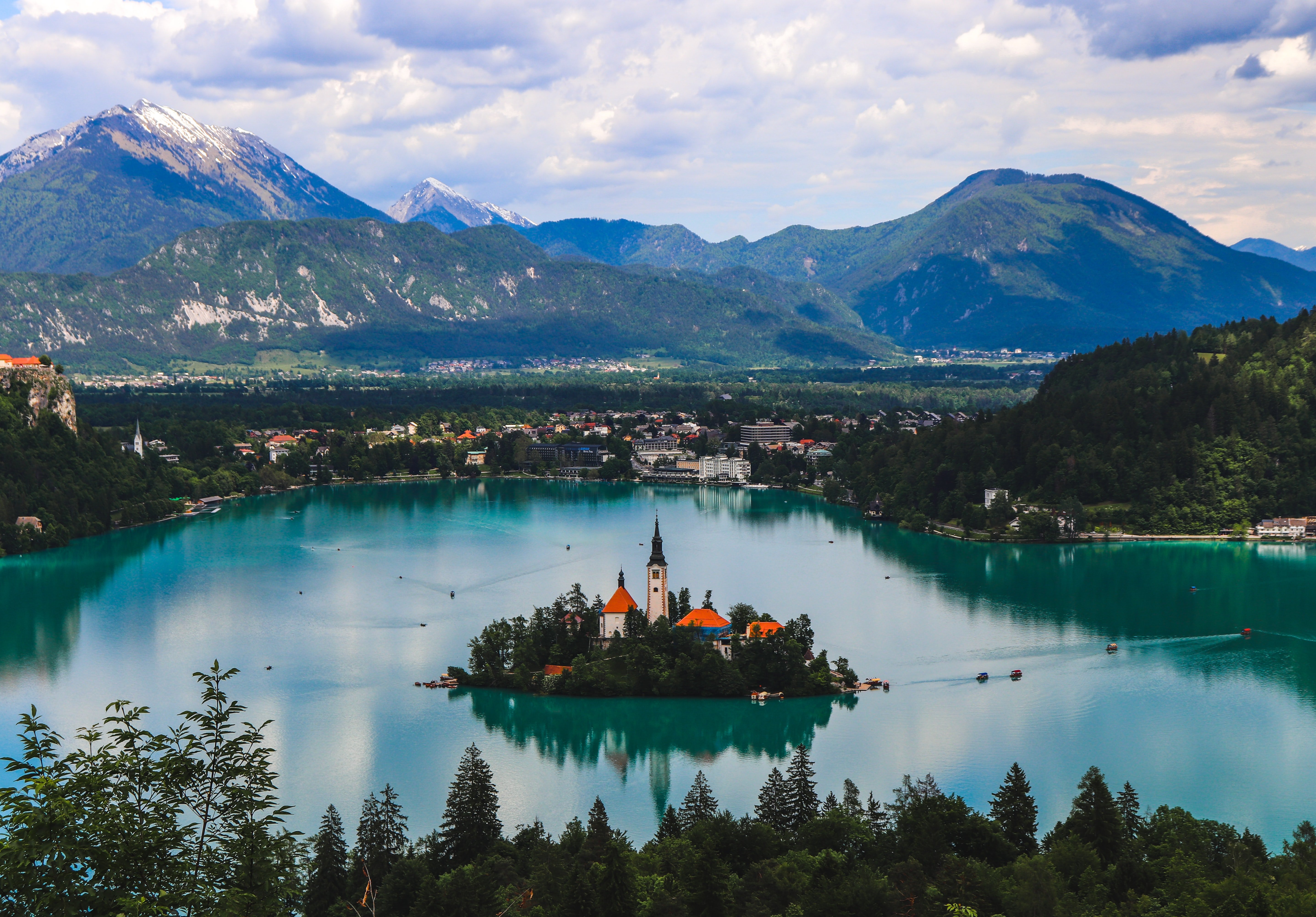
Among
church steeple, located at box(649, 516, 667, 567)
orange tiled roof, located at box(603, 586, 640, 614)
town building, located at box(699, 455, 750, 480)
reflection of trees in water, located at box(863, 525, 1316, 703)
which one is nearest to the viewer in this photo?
orange tiled roof, located at box(603, 586, 640, 614)

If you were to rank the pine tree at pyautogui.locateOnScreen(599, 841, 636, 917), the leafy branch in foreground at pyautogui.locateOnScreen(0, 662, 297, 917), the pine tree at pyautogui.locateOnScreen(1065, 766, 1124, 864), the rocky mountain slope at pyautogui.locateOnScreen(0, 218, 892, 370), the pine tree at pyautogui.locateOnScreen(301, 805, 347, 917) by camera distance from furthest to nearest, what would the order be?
the rocky mountain slope at pyautogui.locateOnScreen(0, 218, 892, 370) < the pine tree at pyautogui.locateOnScreen(1065, 766, 1124, 864) < the pine tree at pyautogui.locateOnScreen(301, 805, 347, 917) < the pine tree at pyautogui.locateOnScreen(599, 841, 636, 917) < the leafy branch in foreground at pyautogui.locateOnScreen(0, 662, 297, 917)

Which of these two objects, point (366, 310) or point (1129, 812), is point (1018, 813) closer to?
point (1129, 812)

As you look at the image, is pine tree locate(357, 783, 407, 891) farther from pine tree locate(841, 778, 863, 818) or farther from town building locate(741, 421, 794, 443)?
town building locate(741, 421, 794, 443)

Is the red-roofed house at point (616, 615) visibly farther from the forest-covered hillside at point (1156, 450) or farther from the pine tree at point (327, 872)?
the forest-covered hillside at point (1156, 450)

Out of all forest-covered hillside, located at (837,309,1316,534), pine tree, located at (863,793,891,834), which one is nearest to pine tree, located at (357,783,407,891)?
pine tree, located at (863,793,891,834)

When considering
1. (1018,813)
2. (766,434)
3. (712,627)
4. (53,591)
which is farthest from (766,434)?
(1018,813)

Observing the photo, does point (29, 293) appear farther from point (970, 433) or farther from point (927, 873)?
point (927, 873)

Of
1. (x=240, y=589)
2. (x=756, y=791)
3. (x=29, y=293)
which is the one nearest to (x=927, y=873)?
(x=756, y=791)
